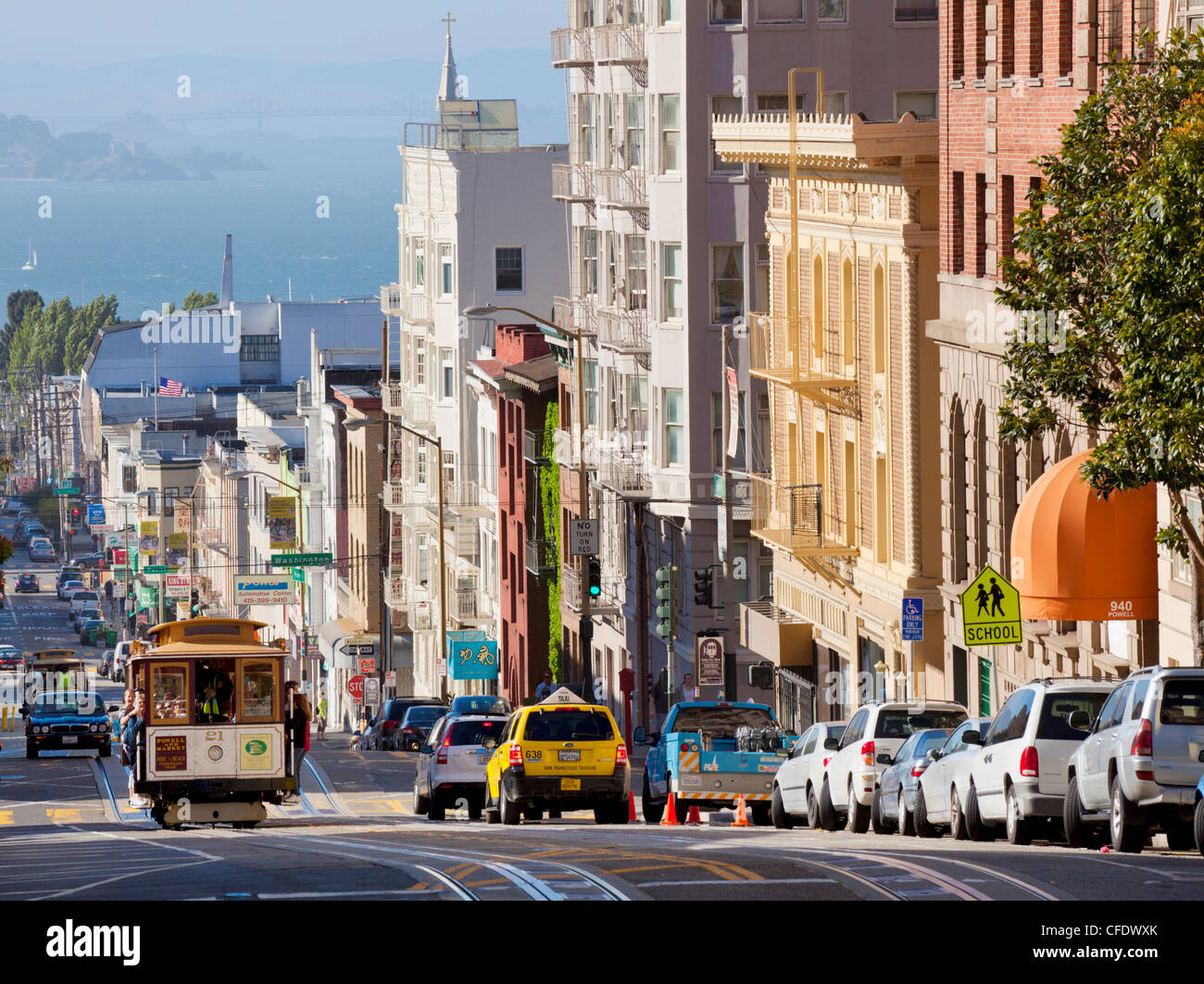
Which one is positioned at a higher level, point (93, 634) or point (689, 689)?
point (93, 634)

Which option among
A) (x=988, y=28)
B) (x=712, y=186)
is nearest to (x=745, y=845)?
(x=988, y=28)

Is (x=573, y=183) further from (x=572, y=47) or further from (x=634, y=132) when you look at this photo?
(x=634, y=132)

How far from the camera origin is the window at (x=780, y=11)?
57438mm

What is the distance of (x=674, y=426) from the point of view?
60250 mm

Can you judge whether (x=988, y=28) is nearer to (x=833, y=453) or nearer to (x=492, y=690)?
(x=833, y=453)

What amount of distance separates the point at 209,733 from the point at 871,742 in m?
9.54

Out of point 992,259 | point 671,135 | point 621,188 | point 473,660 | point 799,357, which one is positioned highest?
point 671,135

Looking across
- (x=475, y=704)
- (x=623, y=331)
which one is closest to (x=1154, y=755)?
(x=475, y=704)

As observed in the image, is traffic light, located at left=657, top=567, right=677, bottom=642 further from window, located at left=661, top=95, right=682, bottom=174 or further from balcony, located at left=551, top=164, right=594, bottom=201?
balcony, located at left=551, top=164, right=594, bottom=201

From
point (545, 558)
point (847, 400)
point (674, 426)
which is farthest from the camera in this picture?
point (545, 558)

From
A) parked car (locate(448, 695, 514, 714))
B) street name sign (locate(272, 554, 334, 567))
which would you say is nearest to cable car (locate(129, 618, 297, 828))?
parked car (locate(448, 695, 514, 714))

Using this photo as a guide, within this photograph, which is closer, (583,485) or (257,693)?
(257,693)

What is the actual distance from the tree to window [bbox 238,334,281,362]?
492 ft

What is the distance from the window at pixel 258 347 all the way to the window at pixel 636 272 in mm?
115103
